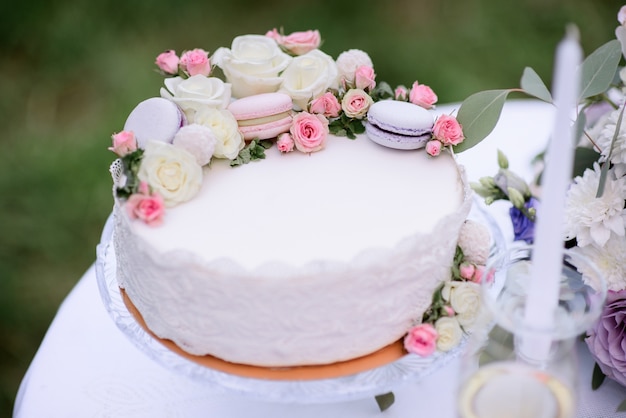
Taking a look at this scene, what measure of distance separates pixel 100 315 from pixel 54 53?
2425 mm

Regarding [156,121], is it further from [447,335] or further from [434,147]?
[447,335]

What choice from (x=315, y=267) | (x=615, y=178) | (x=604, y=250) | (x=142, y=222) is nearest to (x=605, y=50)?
(x=615, y=178)

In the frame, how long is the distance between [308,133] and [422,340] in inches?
18.0

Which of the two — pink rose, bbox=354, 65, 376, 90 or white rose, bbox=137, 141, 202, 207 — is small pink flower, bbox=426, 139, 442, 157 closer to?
pink rose, bbox=354, 65, 376, 90

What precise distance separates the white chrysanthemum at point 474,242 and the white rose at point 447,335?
0.46 feet

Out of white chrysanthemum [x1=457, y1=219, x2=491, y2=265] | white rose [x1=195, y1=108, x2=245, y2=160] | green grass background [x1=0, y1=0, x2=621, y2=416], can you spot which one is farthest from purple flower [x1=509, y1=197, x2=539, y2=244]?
green grass background [x1=0, y1=0, x2=621, y2=416]

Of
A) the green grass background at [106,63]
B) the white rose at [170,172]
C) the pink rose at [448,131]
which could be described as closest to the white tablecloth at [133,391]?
the white rose at [170,172]

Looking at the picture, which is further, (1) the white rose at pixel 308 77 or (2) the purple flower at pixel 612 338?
(1) the white rose at pixel 308 77

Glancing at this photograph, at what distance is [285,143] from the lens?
1.41m

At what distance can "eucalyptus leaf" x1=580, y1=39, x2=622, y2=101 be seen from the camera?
52.4 inches

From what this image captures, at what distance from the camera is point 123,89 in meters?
3.48

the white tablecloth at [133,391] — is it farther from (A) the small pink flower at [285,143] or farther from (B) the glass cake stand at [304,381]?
(A) the small pink flower at [285,143]

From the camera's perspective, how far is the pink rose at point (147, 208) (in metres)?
1.22

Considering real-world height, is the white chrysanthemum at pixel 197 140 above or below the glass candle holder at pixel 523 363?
above
